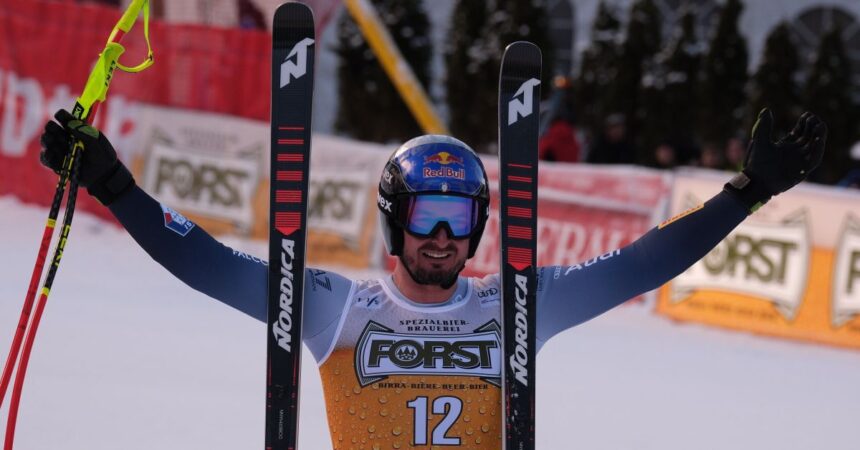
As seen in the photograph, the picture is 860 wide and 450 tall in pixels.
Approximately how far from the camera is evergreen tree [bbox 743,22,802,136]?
748 inches

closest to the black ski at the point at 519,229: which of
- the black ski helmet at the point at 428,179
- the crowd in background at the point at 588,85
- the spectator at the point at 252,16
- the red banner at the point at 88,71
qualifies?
the black ski helmet at the point at 428,179

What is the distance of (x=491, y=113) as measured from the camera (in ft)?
67.0

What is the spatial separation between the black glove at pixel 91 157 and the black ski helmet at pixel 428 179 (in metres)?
0.77

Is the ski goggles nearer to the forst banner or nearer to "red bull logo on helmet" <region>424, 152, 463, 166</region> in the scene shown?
"red bull logo on helmet" <region>424, 152, 463, 166</region>

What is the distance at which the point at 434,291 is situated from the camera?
3.90 metres

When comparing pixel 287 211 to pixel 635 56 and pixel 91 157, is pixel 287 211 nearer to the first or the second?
pixel 91 157

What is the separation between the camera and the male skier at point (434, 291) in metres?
3.74

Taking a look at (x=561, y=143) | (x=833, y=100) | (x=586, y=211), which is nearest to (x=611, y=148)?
(x=561, y=143)

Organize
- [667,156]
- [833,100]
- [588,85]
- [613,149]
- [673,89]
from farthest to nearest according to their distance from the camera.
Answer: [588,85] → [673,89] → [833,100] → [667,156] → [613,149]

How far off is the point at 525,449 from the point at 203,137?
9729 mm

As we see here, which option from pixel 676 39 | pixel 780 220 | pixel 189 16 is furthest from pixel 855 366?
pixel 676 39

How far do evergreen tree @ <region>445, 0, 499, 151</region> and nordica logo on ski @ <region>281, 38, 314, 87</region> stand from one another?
16253 millimetres

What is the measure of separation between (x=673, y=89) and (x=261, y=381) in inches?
522

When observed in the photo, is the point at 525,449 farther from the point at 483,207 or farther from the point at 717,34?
the point at 717,34
